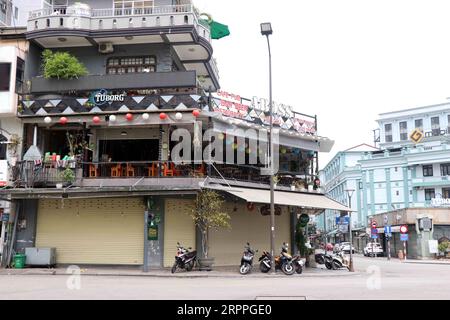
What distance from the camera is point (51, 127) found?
24.8m

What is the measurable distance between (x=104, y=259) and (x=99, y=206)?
8.40 ft

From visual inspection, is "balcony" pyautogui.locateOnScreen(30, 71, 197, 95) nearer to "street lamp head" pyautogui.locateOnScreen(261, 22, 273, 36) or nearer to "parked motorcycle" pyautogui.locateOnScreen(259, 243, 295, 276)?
"street lamp head" pyautogui.locateOnScreen(261, 22, 273, 36)

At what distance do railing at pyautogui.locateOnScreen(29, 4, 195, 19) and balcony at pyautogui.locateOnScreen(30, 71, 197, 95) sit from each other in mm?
3502

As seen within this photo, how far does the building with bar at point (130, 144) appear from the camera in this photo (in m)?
22.8

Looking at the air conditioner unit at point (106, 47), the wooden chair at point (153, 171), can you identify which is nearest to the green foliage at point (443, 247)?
the wooden chair at point (153, 171)

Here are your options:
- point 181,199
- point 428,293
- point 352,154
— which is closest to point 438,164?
point 352,154

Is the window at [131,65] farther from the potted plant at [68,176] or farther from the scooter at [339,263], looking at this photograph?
the scooter at [339,263]

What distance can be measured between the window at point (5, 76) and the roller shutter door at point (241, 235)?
12.3 m

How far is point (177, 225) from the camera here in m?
23.1

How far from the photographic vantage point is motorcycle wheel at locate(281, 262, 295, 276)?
21.3 m

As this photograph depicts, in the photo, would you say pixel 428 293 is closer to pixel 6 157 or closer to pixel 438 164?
pixel 6 157

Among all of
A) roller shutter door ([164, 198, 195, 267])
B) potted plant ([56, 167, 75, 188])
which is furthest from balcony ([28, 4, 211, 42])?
roller shutter door ([164, 198, 195, 267])

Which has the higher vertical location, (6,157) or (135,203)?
(6,157)

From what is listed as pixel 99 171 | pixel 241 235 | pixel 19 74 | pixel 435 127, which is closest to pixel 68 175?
pixel 99 171
